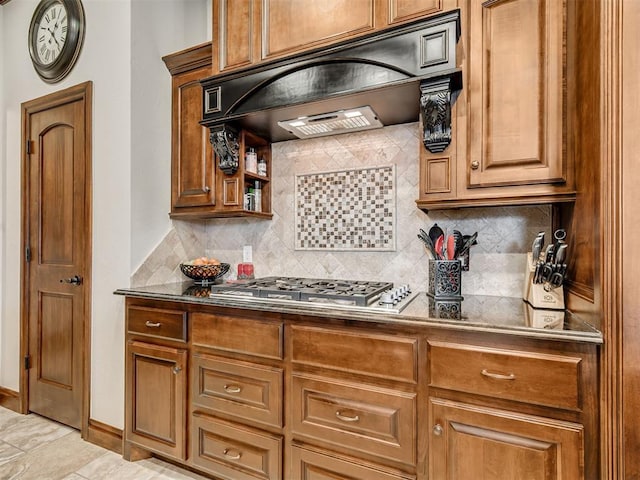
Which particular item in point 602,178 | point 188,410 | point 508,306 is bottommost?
point 188,410

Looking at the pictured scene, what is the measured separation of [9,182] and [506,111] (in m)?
3.59

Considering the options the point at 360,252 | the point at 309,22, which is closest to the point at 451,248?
the point at 360,252

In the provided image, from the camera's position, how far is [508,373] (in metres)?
1.26

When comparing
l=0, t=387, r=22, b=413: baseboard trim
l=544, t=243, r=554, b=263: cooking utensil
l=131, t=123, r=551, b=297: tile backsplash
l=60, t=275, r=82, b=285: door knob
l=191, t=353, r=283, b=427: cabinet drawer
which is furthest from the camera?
l=0, t=387, r=22, b=413: baseboard trim

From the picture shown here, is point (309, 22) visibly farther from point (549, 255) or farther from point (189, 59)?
point (549, 255)

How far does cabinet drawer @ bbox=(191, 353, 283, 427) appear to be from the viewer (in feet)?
5.55

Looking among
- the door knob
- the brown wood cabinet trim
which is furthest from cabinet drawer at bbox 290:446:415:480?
the brown wood cabinet trim

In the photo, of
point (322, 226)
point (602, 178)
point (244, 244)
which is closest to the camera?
point (602, 178)

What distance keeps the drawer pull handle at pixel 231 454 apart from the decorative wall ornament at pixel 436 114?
68.1 inches

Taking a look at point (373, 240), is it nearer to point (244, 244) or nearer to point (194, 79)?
point (244, 244)

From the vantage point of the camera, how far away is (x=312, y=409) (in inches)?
63.4

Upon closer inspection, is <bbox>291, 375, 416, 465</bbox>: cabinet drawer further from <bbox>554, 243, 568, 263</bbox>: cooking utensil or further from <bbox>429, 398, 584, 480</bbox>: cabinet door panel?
<bbox>554, 243, 568, 263</bbox>: cooking utensil

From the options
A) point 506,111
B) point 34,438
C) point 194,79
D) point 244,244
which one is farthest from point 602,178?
point 34,438

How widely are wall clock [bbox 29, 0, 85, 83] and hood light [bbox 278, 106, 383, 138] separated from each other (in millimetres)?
1703
